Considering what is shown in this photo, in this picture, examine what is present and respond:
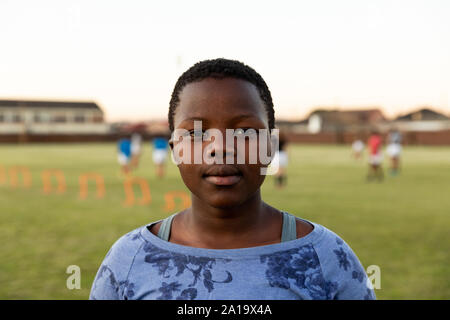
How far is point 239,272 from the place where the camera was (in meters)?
1.48

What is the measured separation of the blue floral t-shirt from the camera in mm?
1466

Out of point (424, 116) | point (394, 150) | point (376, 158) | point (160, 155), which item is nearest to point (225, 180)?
point (160, 155)

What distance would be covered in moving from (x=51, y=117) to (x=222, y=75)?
81.9 meters

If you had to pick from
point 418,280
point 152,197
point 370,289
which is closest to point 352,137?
point 152,197

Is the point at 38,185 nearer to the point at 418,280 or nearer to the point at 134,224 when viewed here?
the point at 134,224

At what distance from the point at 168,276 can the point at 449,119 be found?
319 feet

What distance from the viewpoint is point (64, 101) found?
85500 mm

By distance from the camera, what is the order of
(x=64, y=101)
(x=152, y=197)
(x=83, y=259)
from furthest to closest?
(x=64, y=101) → (x=152, y=197) → (x=83, y=259)

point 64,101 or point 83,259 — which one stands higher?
point 64,101

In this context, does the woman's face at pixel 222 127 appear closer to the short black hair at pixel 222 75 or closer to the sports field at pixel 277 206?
the short black hair at pixel 222 75

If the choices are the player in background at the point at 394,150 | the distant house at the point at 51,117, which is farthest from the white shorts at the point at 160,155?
the distant house at the point at 51,117

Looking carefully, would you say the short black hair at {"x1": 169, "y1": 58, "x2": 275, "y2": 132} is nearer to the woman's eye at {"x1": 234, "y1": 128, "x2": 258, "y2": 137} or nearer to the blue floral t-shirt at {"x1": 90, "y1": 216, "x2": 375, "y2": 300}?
the woman's eye at {"x1": 234, "y1": 128, "x2": 258, "y2": 137}

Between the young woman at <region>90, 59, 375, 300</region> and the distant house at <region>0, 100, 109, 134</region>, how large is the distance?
3016 inches
